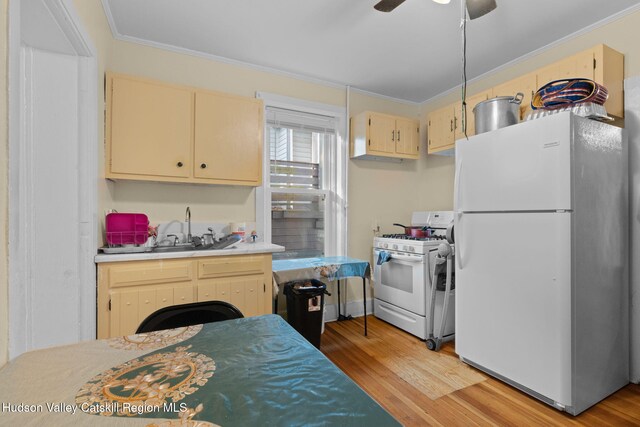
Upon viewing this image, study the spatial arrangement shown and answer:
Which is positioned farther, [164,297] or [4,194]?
[164,297]

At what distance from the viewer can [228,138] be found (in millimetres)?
2770

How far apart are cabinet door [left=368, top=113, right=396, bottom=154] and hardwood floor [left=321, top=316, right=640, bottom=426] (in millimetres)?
2069

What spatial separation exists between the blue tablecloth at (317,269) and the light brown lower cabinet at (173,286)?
232 mm

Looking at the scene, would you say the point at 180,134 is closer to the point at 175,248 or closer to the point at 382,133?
the point at 175,248

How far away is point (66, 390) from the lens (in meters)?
0.72

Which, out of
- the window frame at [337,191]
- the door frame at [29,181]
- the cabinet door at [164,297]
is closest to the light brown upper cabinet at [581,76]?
the window frame at [337,191]

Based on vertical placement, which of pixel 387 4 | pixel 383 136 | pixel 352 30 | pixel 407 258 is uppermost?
pixel 352 30

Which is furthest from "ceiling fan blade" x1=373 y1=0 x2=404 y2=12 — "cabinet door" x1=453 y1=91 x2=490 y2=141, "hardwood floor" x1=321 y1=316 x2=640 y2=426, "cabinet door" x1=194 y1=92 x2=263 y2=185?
"hardwood floor" x1=321 y1=316 x2=640 y2=426

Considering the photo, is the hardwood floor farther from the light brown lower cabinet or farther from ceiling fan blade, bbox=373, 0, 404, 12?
ceiling fan blade, bbox=373, 0, 404, 12

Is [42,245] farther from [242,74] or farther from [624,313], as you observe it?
[624,313]

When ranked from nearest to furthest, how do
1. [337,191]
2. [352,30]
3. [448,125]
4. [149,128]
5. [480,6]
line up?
[480,6] < [149,128] < [352,30] < [448,125] < [337,191]

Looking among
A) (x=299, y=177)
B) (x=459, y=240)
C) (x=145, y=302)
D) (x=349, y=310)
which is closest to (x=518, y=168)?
(x=459, y=240)

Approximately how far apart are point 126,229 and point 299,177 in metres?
1.83

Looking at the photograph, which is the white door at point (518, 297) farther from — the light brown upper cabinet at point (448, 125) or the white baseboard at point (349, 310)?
the white baseboard at point (349, 310)
